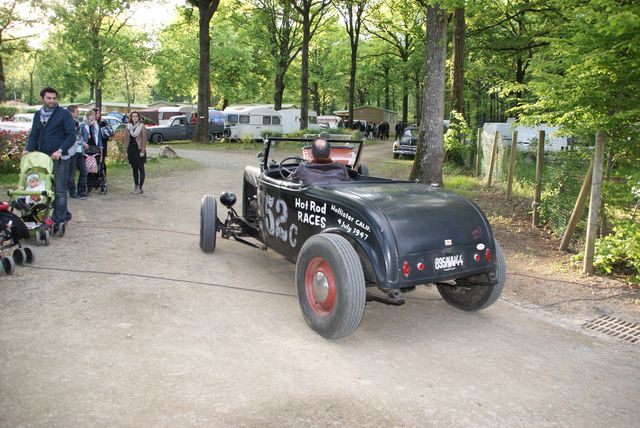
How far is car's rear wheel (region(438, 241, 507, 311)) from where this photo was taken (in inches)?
196

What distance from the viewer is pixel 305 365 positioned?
3.96 meters

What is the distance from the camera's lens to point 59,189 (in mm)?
7434

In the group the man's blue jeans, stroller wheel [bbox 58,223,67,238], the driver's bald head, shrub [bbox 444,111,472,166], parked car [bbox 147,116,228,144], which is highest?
parked car [bbox 147,116,228,144]

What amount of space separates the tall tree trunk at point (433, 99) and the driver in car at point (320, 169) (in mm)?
6177

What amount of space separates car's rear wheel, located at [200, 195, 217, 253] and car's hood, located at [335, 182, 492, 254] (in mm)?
2326

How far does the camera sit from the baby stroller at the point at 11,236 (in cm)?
552

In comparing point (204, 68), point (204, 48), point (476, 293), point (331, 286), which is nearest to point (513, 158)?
point (476, 293)

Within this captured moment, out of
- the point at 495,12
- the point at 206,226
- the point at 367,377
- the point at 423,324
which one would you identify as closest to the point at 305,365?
the point at 367,377

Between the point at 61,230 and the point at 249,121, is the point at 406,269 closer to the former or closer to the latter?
the point at 61,230

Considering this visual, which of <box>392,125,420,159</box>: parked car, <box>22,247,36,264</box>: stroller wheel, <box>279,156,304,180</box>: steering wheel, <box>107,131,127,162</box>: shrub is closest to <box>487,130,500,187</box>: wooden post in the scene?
<box>279,156,304,180</box>: steering wheel

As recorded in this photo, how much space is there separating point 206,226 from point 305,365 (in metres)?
3.32

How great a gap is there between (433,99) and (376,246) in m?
7.86

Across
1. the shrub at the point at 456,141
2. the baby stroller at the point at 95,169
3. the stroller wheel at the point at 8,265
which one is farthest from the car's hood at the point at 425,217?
the shrub at the point at 456,141

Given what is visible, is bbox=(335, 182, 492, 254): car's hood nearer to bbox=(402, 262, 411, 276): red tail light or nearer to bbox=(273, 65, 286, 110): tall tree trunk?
bbox=(402, 262, 411, 276): red tail light
